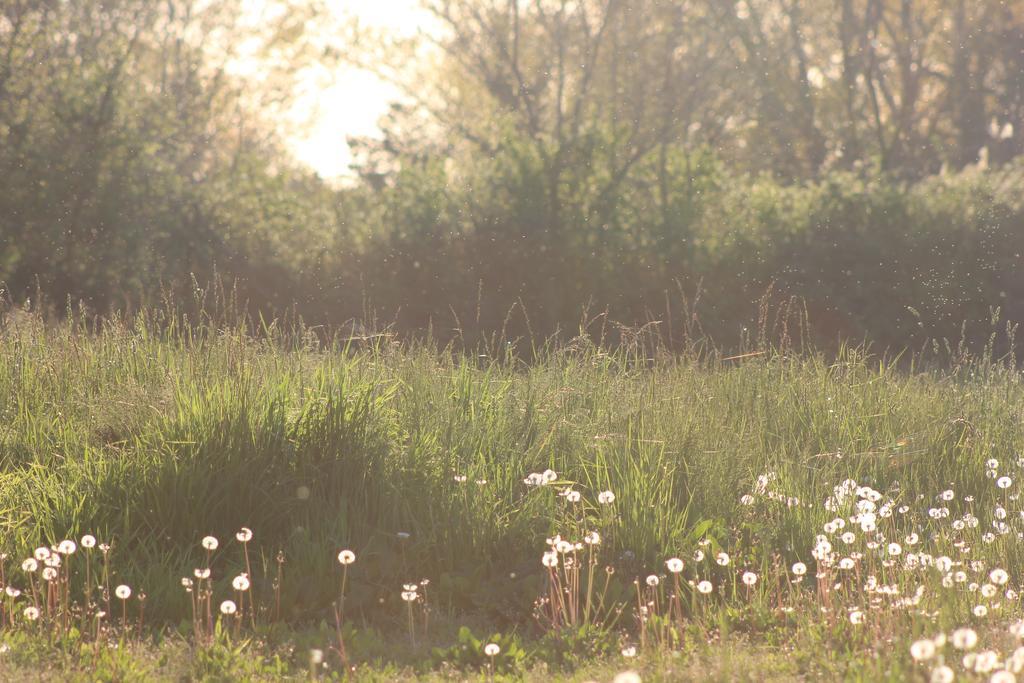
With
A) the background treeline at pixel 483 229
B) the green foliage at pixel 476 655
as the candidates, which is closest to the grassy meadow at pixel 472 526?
the green foliage at pixel 476 655

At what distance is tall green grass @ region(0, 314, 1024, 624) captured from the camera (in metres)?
4.82

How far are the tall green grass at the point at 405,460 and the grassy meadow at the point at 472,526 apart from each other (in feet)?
0.06

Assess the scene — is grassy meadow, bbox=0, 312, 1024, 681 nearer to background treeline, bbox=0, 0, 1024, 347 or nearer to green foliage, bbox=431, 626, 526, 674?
green foliage, bbox=431, 626, 526, 674

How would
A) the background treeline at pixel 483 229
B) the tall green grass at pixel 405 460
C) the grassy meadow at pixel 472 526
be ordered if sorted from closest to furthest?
the grassy meadow at pixel 472 526 → the tall green grass at pixel 405 460 → the background treeline at pixel 483 229

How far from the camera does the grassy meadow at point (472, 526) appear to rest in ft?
12.9

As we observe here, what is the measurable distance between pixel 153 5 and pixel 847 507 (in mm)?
14675

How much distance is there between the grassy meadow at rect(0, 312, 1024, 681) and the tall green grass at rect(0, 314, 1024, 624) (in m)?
0.02

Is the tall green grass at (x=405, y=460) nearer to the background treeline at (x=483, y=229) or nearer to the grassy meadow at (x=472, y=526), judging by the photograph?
the grassy meadow at (x=472, y=526)

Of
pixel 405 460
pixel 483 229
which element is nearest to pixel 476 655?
pixel 405 460

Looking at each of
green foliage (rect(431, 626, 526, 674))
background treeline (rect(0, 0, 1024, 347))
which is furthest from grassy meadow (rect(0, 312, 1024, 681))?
background treeline (rect(0, 0, 1024, 347))

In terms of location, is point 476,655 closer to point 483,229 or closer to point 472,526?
point 472,526

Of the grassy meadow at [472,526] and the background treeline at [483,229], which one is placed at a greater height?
the background treeline at [483,229]

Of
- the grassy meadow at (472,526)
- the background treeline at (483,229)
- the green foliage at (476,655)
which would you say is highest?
the background treeline at (483,229)

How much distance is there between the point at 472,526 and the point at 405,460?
0.62m
